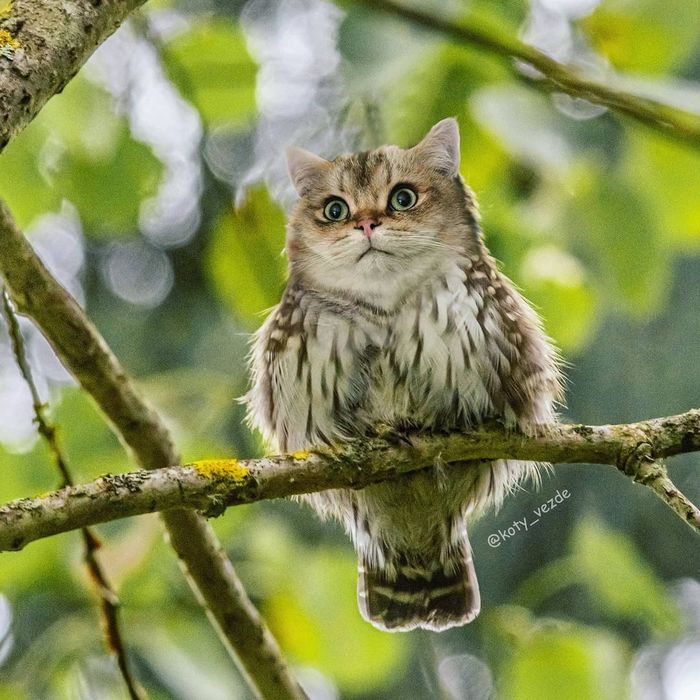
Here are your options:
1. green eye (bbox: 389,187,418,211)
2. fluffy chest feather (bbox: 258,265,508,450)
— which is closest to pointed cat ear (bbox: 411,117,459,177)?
green eye (bbox: 389,187,418,211)

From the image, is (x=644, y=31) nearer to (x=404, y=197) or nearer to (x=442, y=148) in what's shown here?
(x=442, y=148)

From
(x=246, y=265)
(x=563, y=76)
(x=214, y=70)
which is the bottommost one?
(x=563, y=76)

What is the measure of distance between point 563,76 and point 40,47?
67.7 inches

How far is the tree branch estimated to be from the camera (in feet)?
10.9

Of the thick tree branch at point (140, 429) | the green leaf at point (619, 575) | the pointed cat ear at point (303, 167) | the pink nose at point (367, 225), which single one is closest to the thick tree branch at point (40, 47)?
the thick tree branch at point (140, 429)

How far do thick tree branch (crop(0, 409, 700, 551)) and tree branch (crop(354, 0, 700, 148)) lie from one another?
38.8 inches

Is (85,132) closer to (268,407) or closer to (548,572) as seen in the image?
(268,407)

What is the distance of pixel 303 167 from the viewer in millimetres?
3998

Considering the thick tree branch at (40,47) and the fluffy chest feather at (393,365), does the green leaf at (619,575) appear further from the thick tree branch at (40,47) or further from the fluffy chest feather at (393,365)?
the thick tree branch at (40,47)

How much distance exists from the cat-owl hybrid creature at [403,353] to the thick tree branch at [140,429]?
45 centimetres

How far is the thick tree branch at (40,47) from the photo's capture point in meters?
2.07

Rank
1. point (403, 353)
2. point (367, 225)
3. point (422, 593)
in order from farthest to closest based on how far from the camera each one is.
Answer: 1. point (422, 593)
2. point (367, 225)
3. point (403, 353)

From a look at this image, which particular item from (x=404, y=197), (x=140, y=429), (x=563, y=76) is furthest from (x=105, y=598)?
(x=563, y=76)

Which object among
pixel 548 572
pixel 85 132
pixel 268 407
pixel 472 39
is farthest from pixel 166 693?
pixel 472 39
